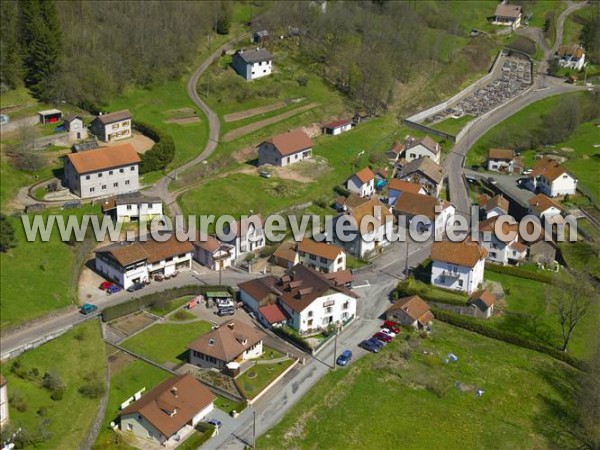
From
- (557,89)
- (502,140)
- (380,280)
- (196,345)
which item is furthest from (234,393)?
(557,89)

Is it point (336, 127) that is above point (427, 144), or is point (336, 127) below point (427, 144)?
above

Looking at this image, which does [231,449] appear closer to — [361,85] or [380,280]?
[380,280]

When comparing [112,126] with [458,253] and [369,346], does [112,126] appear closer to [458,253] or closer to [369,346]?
[458,253]

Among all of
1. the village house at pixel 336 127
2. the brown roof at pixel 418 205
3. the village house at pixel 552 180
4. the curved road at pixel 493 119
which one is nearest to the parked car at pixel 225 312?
the brown roof at pixel 418 205

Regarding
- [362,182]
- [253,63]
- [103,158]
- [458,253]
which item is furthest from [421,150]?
[103,158]

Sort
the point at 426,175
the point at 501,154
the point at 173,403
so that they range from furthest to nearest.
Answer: the point at 501,154
the point at 426,175
the point at 173,403

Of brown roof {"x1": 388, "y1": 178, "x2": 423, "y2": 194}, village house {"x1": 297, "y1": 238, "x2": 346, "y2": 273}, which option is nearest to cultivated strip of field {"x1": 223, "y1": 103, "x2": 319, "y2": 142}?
brown roof {"x1": 388, "y1": 178, "x2": 423, "y2": 194}

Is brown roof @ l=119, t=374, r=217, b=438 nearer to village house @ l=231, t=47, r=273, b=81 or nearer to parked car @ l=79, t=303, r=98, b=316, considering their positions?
parked car @ l=79, t=303, r=98, b=316
